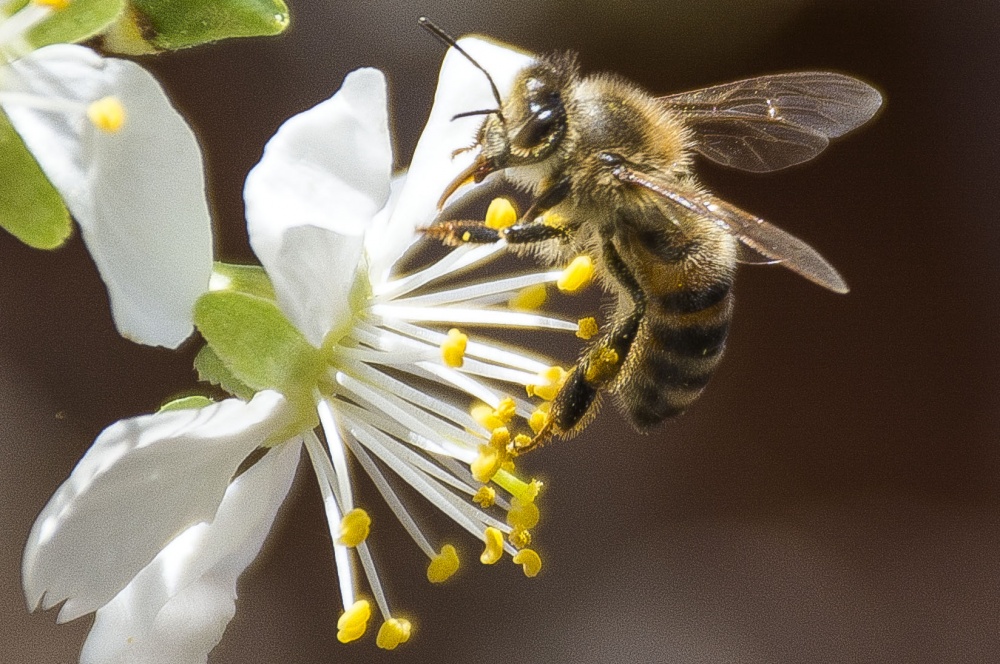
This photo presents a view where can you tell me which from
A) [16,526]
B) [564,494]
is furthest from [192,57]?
[564,494]

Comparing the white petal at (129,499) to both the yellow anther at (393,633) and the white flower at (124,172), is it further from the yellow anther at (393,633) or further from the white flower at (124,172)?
the yellow anther at (393,633)

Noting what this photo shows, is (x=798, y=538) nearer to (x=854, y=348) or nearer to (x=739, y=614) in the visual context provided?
(x=739, y=614)

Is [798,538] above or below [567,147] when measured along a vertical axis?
below

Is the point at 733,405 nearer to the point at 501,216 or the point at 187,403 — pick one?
the point at 501,216

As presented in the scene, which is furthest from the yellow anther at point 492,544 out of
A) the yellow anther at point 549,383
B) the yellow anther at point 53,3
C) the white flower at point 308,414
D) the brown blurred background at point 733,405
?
the brown blurred background at point 733,405

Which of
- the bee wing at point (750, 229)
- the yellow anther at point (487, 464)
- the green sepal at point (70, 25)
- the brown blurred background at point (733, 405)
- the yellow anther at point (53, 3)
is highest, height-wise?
the bee wing at point (750, 229)
